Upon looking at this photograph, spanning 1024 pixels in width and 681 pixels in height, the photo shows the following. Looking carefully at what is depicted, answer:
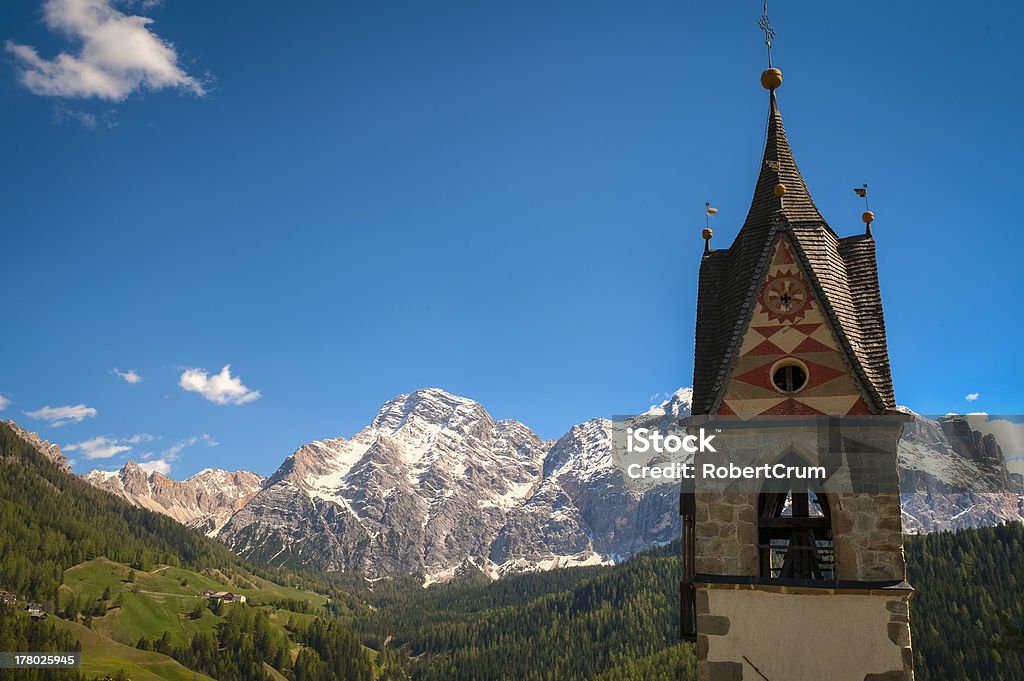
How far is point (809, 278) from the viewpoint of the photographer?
739 inches

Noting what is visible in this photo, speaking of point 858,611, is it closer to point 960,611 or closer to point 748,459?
point 748,459

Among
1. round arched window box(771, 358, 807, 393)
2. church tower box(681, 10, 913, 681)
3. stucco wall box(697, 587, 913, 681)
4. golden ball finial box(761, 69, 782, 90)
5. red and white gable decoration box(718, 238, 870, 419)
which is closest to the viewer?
stucco wall box(697, 587, 913, 681)

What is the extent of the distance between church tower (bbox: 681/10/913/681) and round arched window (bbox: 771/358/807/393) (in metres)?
0.03

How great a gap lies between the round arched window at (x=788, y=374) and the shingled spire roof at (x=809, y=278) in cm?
93

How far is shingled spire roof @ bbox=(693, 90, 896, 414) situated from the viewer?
18.1 m

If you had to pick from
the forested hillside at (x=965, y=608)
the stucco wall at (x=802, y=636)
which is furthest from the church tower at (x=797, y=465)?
the forested hillside at (x=965, y=608)

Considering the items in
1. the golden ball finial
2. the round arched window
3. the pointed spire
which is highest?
the golden ball finial

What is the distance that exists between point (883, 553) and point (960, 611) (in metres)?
191

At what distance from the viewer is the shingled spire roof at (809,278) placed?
1811cm

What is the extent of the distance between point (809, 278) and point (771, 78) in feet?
21.9

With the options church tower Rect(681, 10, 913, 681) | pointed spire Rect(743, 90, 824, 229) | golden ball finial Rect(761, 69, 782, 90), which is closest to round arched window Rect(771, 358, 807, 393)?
church tower Rect(681, 10, 913, 681)

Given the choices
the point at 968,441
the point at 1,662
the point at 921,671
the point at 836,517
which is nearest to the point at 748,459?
the point at 836,517

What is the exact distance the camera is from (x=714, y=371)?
61.7ft

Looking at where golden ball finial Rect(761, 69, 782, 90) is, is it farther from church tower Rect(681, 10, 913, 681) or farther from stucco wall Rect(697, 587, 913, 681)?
stucco wall Rect(697, 587, 913, 681)
